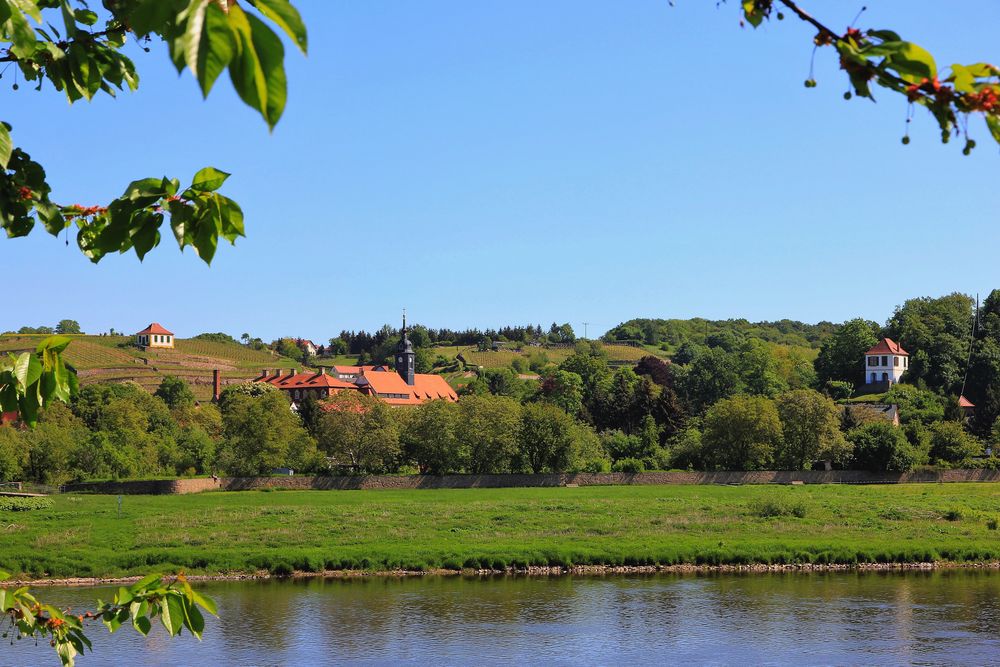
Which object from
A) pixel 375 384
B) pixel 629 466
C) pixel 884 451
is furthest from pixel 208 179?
pixel 375 384

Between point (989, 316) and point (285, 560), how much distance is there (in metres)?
90.6

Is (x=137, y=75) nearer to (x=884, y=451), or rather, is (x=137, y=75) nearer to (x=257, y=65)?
(x=257, y=65)

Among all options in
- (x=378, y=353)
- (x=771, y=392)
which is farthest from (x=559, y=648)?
(x=378, y=353)

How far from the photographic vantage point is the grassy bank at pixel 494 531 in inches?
1558

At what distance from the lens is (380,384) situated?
409 feet

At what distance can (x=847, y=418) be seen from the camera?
268 feet

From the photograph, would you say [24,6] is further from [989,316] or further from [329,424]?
[989,316]

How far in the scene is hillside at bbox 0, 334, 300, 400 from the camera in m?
126

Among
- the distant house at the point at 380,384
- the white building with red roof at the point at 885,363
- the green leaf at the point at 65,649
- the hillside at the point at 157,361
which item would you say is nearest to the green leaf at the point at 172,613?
the green leaf at the point at 65,649

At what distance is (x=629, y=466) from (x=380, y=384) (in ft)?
188

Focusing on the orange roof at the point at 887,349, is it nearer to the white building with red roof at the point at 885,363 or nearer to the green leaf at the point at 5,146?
the white building with red roof at the point at 885,363

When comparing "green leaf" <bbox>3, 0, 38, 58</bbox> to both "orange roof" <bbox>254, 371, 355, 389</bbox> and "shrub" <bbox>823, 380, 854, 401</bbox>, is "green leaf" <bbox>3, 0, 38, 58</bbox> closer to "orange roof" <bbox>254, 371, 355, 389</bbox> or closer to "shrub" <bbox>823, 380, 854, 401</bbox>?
"shrub" <bbox>823, 380, 854, 401</bbox>

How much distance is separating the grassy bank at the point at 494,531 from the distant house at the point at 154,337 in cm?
10117

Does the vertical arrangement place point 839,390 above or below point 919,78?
above
